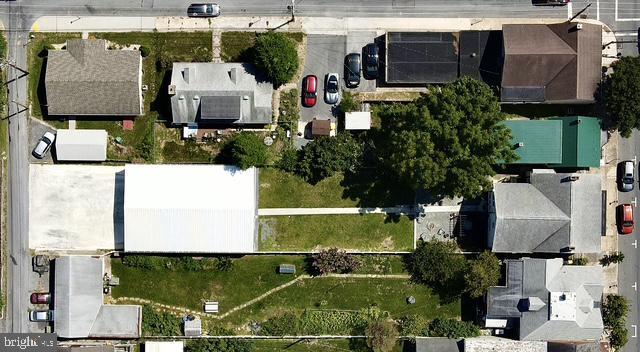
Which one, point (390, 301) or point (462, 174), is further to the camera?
point (390, 301)

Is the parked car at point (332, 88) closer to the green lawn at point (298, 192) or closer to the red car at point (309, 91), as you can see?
the red car at point (309, 91)

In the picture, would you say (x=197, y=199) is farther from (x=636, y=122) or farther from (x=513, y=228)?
(x=636, y=122)

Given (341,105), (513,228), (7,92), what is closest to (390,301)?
(513,228)

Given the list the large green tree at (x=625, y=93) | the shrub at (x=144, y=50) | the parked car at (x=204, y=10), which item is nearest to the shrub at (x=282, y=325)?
the shrub at (x=144, y=50)

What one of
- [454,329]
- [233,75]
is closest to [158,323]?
[233,75]

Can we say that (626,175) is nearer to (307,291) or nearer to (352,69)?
(352,69)

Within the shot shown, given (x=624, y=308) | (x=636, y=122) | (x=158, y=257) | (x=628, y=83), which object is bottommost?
(x=624, y=308)

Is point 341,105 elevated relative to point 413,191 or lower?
elevated
